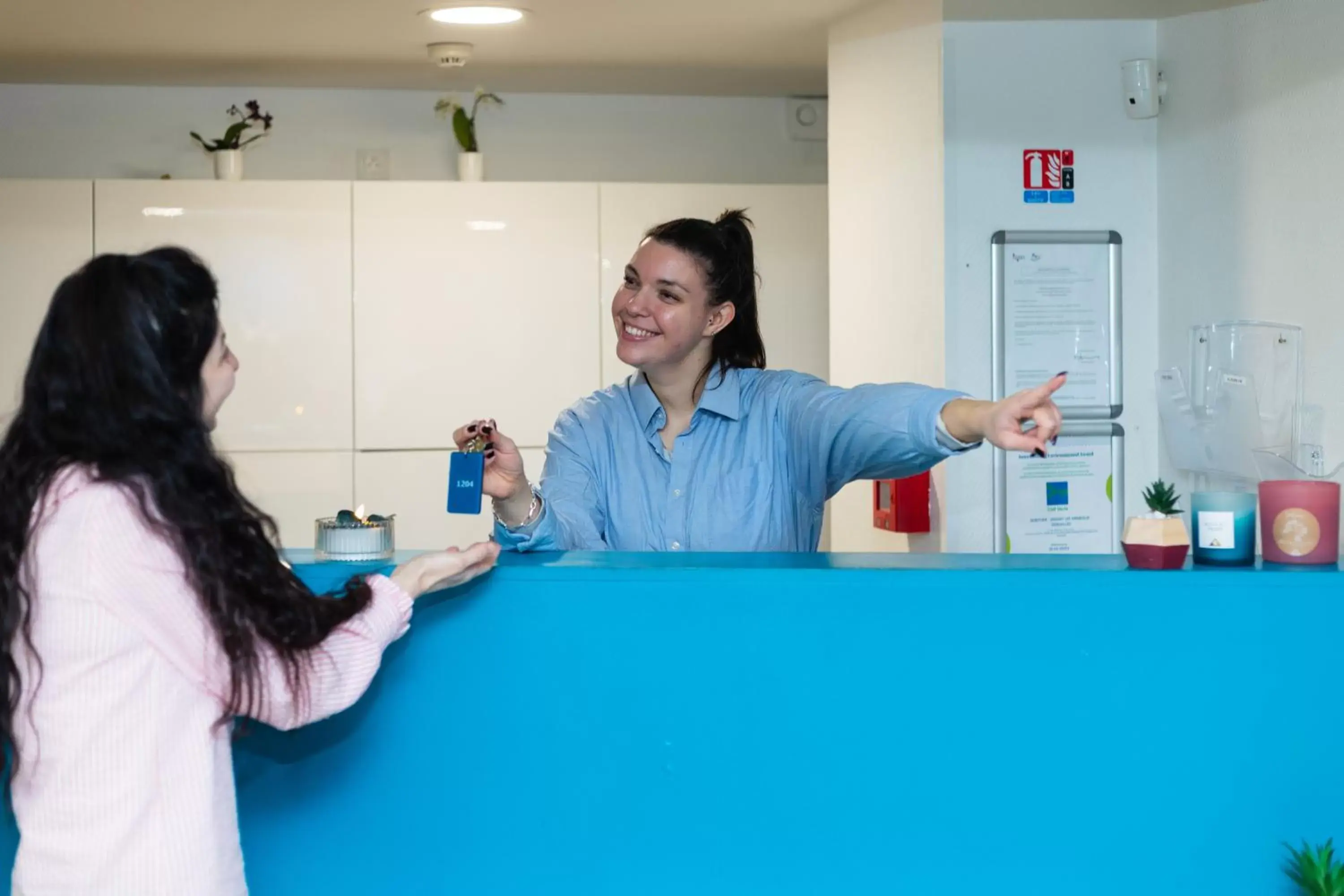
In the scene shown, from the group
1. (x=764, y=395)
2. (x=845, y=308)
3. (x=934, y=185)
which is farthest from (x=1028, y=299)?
(x=764, y=395)

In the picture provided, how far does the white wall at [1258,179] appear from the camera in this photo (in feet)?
8.05

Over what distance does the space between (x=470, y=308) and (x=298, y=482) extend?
65cm

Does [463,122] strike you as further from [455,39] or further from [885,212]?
[885,212]

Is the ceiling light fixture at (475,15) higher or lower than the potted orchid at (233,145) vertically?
higher

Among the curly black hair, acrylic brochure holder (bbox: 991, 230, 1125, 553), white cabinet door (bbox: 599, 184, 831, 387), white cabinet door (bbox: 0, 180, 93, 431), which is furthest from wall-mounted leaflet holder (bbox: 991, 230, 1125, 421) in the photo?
white cabinet door (bbox: 0, 180, 93, 431)

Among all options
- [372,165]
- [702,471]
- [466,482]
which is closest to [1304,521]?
[702,471]

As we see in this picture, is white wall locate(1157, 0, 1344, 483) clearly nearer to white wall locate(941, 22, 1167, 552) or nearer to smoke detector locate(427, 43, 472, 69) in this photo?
white wall locate(941, 22, 1167, 552)

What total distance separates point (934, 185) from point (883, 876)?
1.71 metres

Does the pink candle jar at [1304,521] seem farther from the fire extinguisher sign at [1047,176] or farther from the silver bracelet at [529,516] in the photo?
the fire extinguisher sign at [1047,176]

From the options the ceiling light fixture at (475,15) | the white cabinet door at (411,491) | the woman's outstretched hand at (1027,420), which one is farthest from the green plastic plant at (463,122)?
the woman's outstretched hand at (1027,420)

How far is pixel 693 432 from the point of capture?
7.46 ft

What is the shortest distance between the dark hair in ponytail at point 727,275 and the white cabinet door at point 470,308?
1.66 metres

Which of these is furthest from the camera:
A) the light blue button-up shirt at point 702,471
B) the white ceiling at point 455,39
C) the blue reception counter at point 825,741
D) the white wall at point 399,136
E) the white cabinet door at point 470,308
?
the white wall at point 399,136

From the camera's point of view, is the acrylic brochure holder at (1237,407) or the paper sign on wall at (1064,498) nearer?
the acrylic brochure holder at (1237,407)
